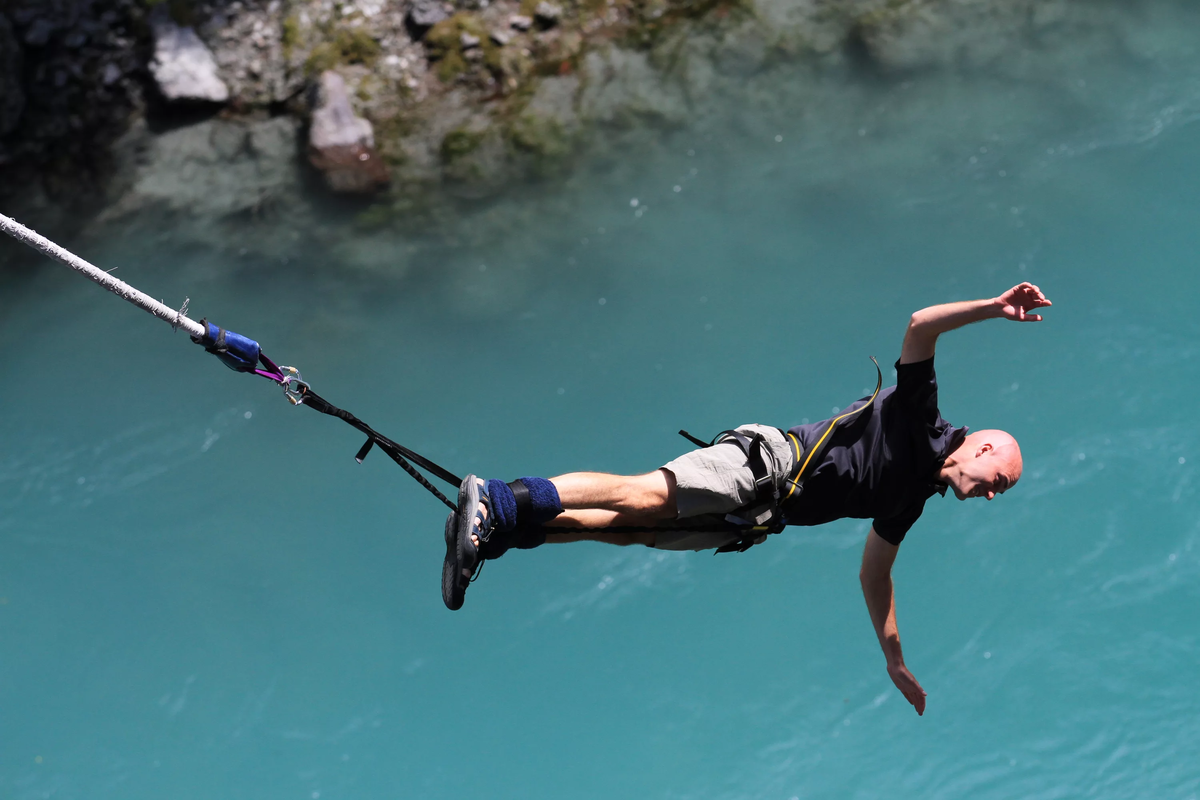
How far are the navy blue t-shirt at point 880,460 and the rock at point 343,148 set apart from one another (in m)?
5.47

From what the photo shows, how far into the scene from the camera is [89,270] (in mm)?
3562

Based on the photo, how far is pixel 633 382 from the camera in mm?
7477

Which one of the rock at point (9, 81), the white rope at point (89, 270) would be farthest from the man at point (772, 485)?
the rock at point (9, 81)

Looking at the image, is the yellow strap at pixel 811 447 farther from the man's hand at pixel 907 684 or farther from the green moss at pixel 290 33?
the green moss at pixel 290 33

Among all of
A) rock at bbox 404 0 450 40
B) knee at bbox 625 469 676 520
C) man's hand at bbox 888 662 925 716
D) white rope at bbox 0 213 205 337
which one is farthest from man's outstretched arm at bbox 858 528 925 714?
rock at bbox 404 0 450 40

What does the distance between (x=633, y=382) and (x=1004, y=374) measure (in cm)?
239

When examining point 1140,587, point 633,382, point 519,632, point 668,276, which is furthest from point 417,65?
point 1140,587

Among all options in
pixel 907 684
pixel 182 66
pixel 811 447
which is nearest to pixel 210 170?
pixel 182 66

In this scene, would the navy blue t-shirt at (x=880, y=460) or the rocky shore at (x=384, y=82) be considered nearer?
the navy blue t-shirt at (x=880, y=460)

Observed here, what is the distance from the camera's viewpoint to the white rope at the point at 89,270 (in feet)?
11.4

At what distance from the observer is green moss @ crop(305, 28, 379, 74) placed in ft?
31.0

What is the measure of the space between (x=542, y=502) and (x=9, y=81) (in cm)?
771

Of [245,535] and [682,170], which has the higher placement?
[682,170]

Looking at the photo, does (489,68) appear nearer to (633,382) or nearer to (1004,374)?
(633,382)
